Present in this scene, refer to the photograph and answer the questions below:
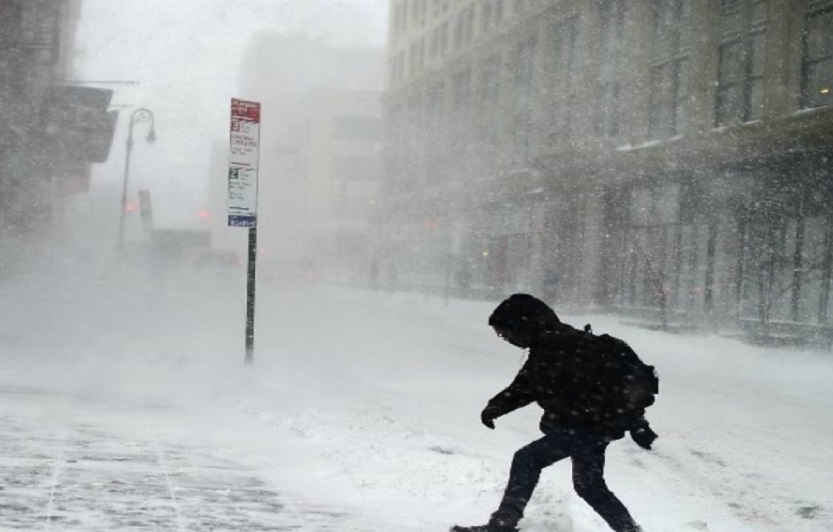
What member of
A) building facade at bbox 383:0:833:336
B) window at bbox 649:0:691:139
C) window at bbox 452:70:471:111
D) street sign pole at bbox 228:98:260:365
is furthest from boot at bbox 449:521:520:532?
window at bbox 452:70:471:111

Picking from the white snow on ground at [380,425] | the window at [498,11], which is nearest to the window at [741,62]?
the white snow on ground at [380,425]

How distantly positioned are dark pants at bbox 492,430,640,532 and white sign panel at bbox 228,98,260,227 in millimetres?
6957

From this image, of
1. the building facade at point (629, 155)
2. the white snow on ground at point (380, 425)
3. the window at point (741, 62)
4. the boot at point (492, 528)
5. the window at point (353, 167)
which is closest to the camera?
the boot at point (492, 528)

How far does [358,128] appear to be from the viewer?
8662cm

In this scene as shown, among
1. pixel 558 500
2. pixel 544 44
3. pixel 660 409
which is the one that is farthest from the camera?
pixel 544 44

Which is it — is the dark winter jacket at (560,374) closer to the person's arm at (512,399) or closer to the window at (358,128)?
the person's arm at (512,399)

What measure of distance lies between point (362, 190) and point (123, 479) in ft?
276

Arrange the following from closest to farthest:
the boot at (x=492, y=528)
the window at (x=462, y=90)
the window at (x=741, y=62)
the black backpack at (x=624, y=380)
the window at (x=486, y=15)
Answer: the black backpack at (x=624, y=380)
the boot at (x=492, y=528)
the window at (x=741, y=62)
the window at (x=486, y=15)
the window at (x=462, y=90)

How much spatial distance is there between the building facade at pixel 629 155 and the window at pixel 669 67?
6cm

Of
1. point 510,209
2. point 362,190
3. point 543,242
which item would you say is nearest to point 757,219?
point 543,242

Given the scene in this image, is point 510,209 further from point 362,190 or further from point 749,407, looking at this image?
point 362,190

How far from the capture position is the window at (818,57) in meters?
21.1

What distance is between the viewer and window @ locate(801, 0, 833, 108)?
21.1 meters

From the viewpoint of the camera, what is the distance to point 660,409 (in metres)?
11.2
